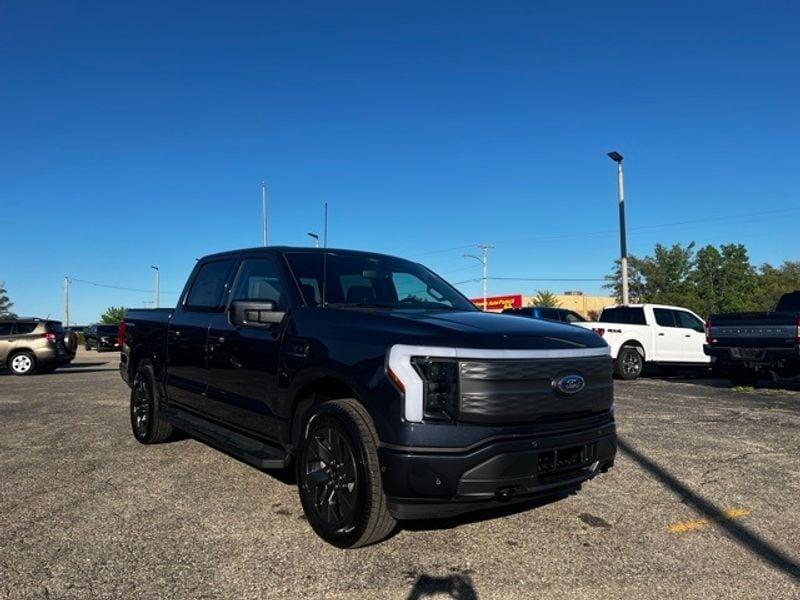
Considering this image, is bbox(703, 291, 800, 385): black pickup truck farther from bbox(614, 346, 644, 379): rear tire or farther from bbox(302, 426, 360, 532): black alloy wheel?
bbox(302, 426, 360, 532): black alloy wheel

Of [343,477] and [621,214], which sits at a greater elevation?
[621,214]

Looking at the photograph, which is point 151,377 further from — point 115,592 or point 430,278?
point 115,592

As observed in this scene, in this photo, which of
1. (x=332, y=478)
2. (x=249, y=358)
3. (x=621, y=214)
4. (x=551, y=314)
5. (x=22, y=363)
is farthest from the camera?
(x=621, y=214)

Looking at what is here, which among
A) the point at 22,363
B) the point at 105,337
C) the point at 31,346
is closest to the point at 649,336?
the point at 31,346

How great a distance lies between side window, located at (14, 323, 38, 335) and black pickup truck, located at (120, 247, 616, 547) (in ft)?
51.6

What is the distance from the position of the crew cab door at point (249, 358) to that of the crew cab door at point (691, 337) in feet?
42.4

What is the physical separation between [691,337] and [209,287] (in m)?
13.1

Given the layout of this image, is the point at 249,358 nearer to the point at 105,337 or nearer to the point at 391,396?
the point at 391,396

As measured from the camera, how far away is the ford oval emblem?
372 cm

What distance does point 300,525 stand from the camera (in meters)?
4.17

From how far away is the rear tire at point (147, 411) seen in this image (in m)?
6.40

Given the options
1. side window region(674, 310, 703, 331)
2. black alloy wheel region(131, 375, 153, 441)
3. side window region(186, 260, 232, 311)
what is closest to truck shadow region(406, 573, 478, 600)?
side window region(186, 260, 232, 311)

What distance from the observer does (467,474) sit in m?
3.35

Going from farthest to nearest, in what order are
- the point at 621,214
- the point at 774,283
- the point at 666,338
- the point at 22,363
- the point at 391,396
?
the point at 774,283
the point at 621,214
the point at 22,363
the point at 666,338
the point at 391,396
